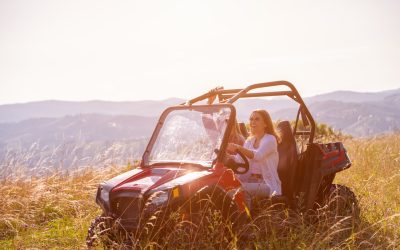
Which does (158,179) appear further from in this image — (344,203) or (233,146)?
(344,203)

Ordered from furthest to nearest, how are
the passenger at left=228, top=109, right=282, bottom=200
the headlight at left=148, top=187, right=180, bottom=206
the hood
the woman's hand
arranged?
the passenger at left=228, top=109, right=282, bottom=200, the woman's hand, the hood, the headlight at left=148, top=187, right=180, bottom=206

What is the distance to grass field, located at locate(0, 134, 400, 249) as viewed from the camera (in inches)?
154

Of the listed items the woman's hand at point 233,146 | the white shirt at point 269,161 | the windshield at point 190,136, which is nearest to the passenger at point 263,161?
the white shirt at point 269,161

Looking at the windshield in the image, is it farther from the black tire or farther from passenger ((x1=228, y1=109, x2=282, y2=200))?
the black tire

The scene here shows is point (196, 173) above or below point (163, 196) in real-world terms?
above

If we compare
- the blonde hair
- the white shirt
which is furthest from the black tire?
the blonde hair

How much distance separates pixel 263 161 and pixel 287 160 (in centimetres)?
47

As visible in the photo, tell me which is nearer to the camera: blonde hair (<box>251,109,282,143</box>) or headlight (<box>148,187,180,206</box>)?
headlight (<box>148,187,180,206</box>)

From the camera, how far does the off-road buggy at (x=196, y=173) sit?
3.74 meters

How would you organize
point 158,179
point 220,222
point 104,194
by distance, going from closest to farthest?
1. point 220,222
2. point 158,179
3. point 104,194

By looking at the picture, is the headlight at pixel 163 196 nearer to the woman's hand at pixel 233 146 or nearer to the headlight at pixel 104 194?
the headlight at pixel 104 194

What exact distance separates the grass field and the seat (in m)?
0.43

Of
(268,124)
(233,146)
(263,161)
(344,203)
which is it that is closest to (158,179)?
(233,146)

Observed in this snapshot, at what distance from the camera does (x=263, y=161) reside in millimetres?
4988
